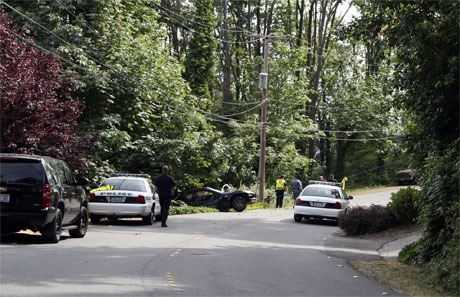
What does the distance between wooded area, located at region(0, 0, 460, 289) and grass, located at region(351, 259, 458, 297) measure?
376mm

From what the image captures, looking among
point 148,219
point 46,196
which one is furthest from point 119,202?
point 46,196

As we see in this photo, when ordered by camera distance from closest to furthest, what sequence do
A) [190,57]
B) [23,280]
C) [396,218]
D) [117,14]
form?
1. [23,280]
2. [396,218]
3. [117,14]
4. [190,57]

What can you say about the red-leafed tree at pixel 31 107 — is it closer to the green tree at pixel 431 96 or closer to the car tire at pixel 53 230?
the car tire at pixel 53 230

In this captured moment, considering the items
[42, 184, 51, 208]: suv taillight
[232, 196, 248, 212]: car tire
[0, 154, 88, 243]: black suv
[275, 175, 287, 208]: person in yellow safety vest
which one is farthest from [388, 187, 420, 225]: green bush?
[275, 175, 287, 208]: person in yellow safety vest

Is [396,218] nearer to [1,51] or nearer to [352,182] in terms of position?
[1,51]

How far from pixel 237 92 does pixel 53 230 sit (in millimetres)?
45920

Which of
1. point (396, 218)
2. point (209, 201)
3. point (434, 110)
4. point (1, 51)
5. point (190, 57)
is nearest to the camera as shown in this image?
point (434, 110)

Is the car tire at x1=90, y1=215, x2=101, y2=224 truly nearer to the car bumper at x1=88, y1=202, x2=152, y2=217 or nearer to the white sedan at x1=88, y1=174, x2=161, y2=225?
the white sedan at x1=88, y1=174, x2=161, y2=225

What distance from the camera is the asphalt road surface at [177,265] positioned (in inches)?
393

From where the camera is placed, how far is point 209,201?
33.0 metres

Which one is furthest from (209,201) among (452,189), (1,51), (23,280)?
(23,280)

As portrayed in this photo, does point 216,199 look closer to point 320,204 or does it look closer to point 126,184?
point 320,204

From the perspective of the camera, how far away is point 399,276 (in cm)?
1291

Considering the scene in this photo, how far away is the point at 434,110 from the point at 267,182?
3567 centimetres
